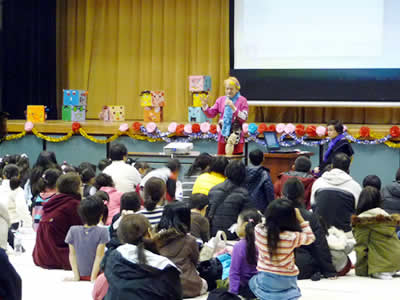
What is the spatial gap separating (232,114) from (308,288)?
301 centimetres

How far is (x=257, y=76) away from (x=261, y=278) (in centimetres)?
637

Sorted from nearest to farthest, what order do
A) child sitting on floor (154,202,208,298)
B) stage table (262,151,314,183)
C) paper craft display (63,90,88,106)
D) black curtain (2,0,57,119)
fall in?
child sitting on floor (154,202,208,298)
stage table (262,151,314,183)
paper craft display (63,90,88,106)
black curtain (2,0,57,119)

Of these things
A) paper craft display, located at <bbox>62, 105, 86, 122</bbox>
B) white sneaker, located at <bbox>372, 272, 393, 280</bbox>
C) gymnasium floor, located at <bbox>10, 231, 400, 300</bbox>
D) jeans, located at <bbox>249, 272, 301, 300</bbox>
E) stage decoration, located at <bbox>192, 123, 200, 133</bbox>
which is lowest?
gymnasium floor, located at <bbox>10, 231, 400, 300</bbox>

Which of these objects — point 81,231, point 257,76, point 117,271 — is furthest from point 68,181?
point 257,76

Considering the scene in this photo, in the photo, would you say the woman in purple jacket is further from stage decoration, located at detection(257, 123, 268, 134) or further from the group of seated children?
stage decoration, located at detection(257, 123, 268, 134)

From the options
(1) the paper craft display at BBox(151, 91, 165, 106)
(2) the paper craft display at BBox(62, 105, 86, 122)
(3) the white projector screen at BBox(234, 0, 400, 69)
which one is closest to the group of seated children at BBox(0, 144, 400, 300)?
(1) the paper craft display at BBox(151, 91, 165, 106)

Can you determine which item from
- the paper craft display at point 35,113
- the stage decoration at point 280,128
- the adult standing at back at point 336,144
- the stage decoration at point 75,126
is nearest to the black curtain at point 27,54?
the paper craft display at point 35,113

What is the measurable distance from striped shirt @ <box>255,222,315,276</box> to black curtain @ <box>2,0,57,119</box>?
24.4 ft

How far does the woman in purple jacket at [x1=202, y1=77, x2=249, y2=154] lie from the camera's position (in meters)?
6.92

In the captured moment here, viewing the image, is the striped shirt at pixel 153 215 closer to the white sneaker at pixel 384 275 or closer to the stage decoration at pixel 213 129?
the white sneaker at pixel 384 275

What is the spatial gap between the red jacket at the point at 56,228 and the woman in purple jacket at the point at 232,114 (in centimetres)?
255

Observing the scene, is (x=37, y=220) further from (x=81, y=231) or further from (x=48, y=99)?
(x=48, y=99)

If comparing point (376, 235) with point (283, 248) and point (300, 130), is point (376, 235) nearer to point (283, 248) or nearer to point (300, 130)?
point (283, 248)

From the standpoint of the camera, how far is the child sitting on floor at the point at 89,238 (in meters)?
4.23
